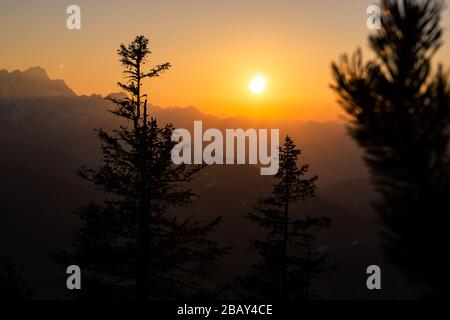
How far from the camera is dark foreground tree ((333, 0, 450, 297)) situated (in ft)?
11.3

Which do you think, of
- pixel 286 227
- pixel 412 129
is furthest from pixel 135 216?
pixel 412 129

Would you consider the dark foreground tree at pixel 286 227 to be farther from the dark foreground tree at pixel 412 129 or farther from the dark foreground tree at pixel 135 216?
the dark foreground tree at pixel 412 129

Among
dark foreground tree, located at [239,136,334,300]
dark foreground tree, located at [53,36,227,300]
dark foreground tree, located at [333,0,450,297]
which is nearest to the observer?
dark foreground tree, located at [333,0,450,297]

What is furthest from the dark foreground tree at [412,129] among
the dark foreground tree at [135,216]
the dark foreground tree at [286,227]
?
the dark foreground tree at [286,227]

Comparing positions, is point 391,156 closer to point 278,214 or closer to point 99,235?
point 99,235

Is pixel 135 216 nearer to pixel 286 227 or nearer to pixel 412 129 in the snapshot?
pixel 286 227

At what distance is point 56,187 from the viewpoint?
18688cm

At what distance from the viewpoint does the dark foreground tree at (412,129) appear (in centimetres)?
A: 344

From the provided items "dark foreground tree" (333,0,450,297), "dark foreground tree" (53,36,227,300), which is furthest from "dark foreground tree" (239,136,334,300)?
"dark foreground tree" (333,0,450,297)

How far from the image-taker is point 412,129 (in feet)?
11.5

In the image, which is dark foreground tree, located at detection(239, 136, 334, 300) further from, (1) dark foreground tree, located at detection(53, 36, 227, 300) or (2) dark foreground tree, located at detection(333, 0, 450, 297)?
(2) dark foreground tree, located at detection(333, 0, 450, 297)

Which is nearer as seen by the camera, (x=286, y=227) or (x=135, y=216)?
(x=135, y=216)

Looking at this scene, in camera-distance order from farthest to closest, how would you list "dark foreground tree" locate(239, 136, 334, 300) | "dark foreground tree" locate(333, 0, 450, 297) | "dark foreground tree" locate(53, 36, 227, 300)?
"dark foreground tree" locate(239, 136, 334, 300)
"dark foreground tree" locate(53, 36, 227, 300)
"dark foreground tree" locate(333, 0, 450, 297)

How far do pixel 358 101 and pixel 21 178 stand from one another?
21581 centimetres
